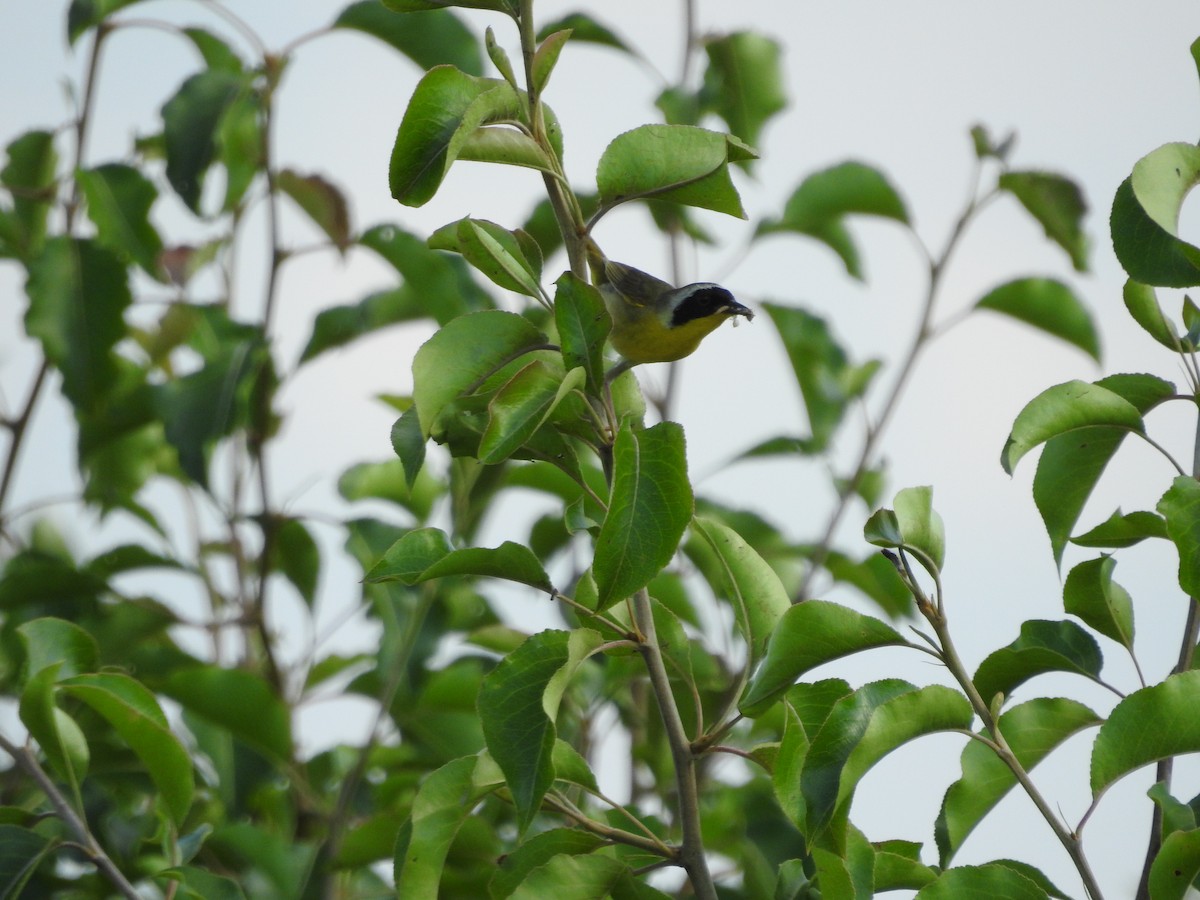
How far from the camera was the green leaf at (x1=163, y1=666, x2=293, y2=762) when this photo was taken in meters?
3.11

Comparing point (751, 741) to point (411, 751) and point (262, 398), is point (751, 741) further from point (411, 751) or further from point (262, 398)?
point (262, 398)

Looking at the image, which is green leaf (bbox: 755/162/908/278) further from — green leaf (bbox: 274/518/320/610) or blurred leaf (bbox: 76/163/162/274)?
blurred leaf (bbox: 76/163/162/274)

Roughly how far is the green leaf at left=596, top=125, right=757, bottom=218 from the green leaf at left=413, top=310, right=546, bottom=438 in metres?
0.22

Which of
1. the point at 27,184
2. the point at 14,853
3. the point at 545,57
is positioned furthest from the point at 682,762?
the point at 27,184

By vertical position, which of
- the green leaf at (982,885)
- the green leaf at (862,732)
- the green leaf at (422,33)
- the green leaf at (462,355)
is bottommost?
the green leaf at (982,885)

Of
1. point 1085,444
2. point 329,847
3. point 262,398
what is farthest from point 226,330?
point 1085,444

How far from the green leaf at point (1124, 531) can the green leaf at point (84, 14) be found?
3.06m

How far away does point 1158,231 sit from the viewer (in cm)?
181

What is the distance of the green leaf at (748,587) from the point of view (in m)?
1.95

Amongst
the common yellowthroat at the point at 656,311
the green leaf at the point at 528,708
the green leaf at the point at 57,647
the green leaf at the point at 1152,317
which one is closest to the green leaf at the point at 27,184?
the common yellowthroat at the point at 656,311

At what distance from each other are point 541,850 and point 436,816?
0.54 feet

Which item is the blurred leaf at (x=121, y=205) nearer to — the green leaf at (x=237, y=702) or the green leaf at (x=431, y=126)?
the green leaf at (x=237, y=702)

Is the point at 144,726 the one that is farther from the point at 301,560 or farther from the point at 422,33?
the point at 422,33

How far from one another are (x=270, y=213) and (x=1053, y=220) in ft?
7.39
